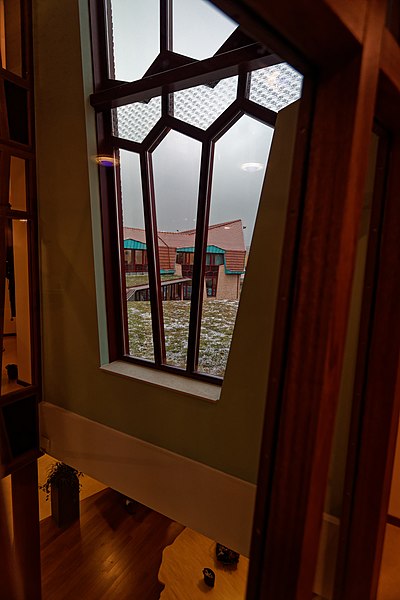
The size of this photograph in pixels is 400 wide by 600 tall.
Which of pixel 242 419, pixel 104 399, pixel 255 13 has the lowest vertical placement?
pixel 104 399

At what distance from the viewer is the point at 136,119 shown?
2596 mm

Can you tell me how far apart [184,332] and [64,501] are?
10.8ft

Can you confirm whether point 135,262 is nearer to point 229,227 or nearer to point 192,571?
point 229,227

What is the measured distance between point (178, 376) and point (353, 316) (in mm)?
1641

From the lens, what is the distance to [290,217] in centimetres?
100

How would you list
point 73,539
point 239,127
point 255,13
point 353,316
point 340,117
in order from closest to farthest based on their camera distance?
point 255,13 → point 340,117 → point 353,316 → point 239,127 → point 73,539

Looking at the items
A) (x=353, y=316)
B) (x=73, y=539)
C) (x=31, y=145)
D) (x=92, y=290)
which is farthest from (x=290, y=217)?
(x=73, y=539)

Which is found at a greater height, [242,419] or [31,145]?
[31,145]

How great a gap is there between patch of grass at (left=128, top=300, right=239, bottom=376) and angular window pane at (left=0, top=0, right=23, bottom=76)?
2.00 meters

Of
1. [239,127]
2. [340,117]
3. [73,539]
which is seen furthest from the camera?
[73,539]

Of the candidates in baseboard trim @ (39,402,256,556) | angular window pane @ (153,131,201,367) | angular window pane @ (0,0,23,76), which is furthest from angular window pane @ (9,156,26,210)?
baseboard trim @ (39,402,256,556)

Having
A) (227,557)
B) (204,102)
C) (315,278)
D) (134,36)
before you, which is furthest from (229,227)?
(227,557)

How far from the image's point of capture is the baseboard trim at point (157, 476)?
90.9 inches

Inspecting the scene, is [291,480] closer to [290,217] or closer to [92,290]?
[290,217]
